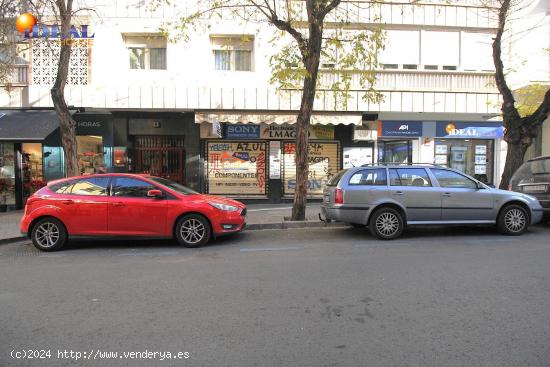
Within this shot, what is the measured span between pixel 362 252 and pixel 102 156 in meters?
10.6

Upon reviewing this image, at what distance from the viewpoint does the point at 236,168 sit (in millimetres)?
14828

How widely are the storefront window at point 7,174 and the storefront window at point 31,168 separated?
1.06ft

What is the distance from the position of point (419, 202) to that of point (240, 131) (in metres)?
7.88

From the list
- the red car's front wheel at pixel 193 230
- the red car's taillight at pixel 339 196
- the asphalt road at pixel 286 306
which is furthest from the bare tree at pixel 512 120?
the red car's front wheel at pixel 193 230

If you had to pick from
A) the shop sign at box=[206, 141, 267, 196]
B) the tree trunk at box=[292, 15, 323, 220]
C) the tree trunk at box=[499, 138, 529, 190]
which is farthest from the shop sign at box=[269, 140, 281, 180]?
the tree trunk at box=[499, 138, 529, 190]

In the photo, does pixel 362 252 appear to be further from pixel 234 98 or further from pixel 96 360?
pixel 234 98

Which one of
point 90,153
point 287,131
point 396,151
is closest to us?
point 90,153

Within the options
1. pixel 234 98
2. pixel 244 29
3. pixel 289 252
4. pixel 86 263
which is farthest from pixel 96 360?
pixel 244 29

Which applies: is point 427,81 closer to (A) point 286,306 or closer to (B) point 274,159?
(B) point 274,159

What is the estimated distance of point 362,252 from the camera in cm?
705

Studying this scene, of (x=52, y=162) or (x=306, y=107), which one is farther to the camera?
(x=52, y=162)

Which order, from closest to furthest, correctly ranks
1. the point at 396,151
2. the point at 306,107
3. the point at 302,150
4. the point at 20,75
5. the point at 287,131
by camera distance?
1. the point at 306,107
2. the point at 302,150
3. the point at 20,75
4. the point at 287,131
5. the point at 396,151

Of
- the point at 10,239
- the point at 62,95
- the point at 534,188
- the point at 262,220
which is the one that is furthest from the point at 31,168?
the point at 534,188

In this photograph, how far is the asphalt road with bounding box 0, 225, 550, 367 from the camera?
3.33 metres
